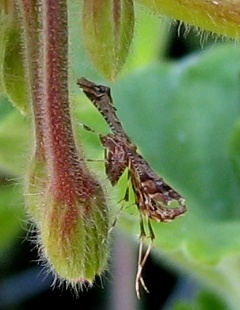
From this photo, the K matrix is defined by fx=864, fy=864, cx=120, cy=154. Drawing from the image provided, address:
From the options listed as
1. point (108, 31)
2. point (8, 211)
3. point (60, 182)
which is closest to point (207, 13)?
point (108, 31)

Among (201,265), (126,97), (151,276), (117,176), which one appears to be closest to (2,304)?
(151,276)

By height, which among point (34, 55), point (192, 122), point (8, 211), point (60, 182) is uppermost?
point (34, 55)

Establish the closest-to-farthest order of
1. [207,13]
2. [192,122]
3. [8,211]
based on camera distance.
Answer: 1. [207,13]
2. [8,211]
3. [192,122]

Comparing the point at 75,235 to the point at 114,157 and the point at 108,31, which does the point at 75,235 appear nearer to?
the point at 114,157

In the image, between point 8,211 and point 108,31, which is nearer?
point 108,31

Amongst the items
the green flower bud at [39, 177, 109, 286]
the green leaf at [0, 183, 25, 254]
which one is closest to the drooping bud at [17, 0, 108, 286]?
the green flower bud at [39, 177, 109, 286]

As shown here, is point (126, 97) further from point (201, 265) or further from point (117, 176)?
point (117, 176)

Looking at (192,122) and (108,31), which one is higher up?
(108,31)

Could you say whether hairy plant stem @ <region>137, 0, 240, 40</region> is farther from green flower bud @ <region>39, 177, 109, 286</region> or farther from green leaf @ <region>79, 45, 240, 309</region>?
green leaf @ <region>79, 45, 240, 309</region>

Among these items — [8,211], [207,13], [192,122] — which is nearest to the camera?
[207,13]
